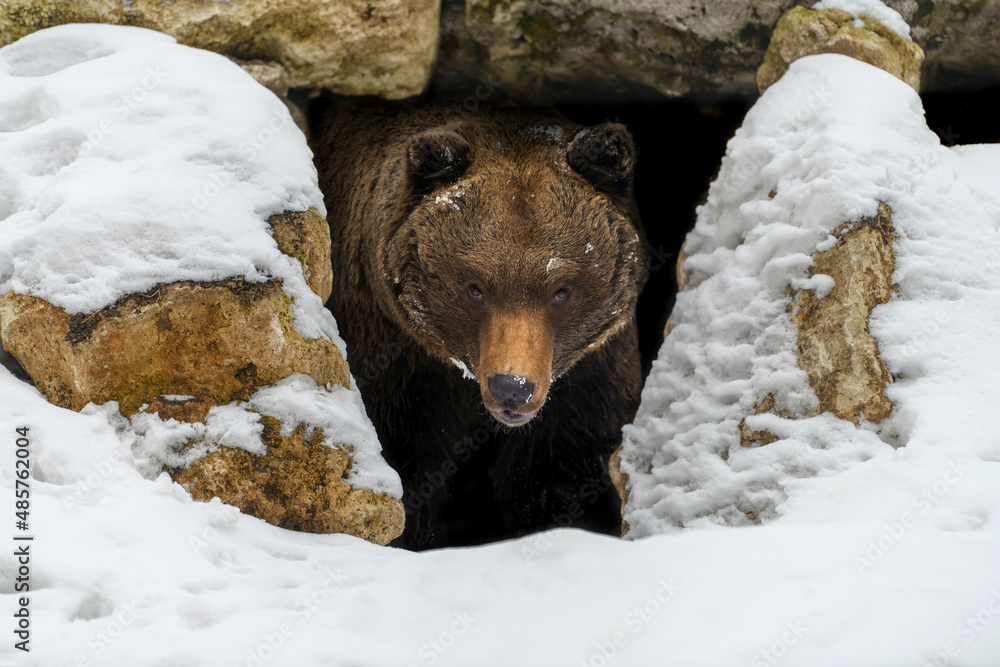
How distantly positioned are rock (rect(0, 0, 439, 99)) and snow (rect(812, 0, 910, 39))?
249 cm

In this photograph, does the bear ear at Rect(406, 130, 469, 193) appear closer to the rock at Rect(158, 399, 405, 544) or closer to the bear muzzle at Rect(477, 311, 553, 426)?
the bear muzzle at Rect(477, 311, 553, 426)

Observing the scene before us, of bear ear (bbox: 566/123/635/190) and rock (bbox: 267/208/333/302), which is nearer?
rock (bbox: 267/208/333/302)

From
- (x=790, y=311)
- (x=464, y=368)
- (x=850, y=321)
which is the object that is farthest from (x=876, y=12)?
(x=464, y=368)

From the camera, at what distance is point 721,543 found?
2.64 meters

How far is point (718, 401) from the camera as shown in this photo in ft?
12.7

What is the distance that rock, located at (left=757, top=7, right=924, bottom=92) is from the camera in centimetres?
437

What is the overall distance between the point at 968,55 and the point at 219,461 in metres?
4.99

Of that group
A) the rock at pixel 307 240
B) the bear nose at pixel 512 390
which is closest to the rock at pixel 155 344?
the rock at pixel 307 240

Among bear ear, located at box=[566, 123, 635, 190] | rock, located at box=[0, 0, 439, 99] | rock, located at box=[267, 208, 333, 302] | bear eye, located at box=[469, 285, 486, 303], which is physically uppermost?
rock, located at box=[0, 0, 439, 99]

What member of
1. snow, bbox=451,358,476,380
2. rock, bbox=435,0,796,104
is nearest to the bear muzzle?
snow, bbox=451,358,476,380

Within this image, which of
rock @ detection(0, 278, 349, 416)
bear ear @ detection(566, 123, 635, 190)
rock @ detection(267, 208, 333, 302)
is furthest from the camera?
bear ear @ detection(566, 123, 635, 190)

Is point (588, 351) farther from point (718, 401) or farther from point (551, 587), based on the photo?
point (551, 587)

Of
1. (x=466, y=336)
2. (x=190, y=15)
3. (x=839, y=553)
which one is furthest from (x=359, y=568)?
(x=190, y=15)

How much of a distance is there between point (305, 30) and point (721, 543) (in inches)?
→ 152
